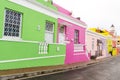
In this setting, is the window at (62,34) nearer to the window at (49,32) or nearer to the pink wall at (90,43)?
the window at (49,32)

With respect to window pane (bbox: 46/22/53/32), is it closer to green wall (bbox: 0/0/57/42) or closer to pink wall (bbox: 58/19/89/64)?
green wall (bbox: 0/0/57/42)

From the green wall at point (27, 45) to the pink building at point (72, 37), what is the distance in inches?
71.4

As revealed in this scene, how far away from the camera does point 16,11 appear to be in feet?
38.1

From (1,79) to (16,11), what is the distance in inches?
187

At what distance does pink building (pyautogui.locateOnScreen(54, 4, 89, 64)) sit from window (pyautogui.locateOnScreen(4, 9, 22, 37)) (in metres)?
5.79

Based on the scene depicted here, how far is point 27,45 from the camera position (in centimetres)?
1186

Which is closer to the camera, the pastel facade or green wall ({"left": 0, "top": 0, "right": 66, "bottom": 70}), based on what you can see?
green wall ({"left": 0, "top": 0, "right": 66, "bottom": 70})

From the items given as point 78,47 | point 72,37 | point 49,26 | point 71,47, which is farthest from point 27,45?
point 78,47

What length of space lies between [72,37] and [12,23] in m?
9.28

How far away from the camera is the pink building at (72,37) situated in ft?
59.0

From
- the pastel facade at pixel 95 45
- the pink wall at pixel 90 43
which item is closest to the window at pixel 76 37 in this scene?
the pastel facade at pixel 95 45

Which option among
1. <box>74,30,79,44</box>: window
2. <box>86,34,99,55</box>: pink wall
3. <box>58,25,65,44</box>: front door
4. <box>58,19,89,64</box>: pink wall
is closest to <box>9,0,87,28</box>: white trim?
<box>58,19,89,64</box>: pink wall

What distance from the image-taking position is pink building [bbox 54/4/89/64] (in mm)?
17969

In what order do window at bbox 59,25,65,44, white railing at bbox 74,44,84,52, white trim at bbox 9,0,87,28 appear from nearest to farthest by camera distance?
1. white trim at bbox 9,0,87,28
2. window at bbox 59,25,65,44
3. white railing at bbox 74,44,84,52
